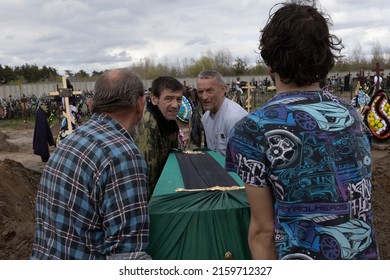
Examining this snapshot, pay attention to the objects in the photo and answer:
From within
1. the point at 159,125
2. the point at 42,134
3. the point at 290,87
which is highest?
the point at 290,87

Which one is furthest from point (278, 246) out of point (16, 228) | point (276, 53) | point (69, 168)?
point (16, 228)

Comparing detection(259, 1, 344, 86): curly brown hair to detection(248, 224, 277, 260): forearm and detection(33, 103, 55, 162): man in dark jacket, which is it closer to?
detection(248, 224, 277, 260): forearm

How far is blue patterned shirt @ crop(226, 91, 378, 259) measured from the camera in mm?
1188

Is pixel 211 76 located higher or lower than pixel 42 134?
higher

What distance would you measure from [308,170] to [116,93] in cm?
71

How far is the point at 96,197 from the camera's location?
1.35m

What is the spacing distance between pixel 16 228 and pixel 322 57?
4579mm

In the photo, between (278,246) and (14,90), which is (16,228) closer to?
(278,246)

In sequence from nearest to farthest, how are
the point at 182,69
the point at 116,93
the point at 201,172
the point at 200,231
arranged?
the point at 116,93, the point at 200,231, the point at 201,172, the point at 182,69

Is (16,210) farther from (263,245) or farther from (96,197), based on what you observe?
(263,245)

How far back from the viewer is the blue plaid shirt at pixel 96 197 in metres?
1.33

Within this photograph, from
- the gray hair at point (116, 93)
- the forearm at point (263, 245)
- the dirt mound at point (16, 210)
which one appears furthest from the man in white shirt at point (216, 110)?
the dirt mound at point (16, 210)

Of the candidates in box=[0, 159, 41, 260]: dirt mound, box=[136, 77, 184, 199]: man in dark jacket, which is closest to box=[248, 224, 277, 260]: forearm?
box=[136, 77, 184, 199]: man in dark jacket

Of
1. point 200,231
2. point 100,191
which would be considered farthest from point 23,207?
point 100,191
